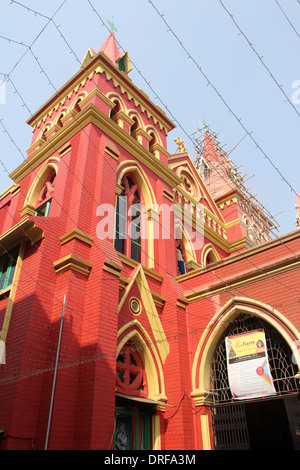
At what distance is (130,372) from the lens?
386 inches

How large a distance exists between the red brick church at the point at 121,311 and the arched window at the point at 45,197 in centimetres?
6

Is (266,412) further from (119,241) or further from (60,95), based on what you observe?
(60,95)

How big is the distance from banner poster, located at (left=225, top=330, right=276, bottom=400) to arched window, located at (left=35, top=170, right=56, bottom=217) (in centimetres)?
735

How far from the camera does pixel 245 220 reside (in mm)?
21125

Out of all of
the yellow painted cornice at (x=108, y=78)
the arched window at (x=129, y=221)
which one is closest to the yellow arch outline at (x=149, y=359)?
the arched window at (x=129, y=221)

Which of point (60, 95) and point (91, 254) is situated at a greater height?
point (60, 95)

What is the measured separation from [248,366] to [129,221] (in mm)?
5927

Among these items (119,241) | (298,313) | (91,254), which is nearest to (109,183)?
(119,241)

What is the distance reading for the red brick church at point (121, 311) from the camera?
779cm

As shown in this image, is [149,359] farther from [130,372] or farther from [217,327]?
[217,327]

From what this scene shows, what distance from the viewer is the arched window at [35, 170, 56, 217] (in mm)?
12758

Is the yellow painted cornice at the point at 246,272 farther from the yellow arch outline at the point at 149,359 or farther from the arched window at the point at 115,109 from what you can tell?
the arched window at the point at 115,109
